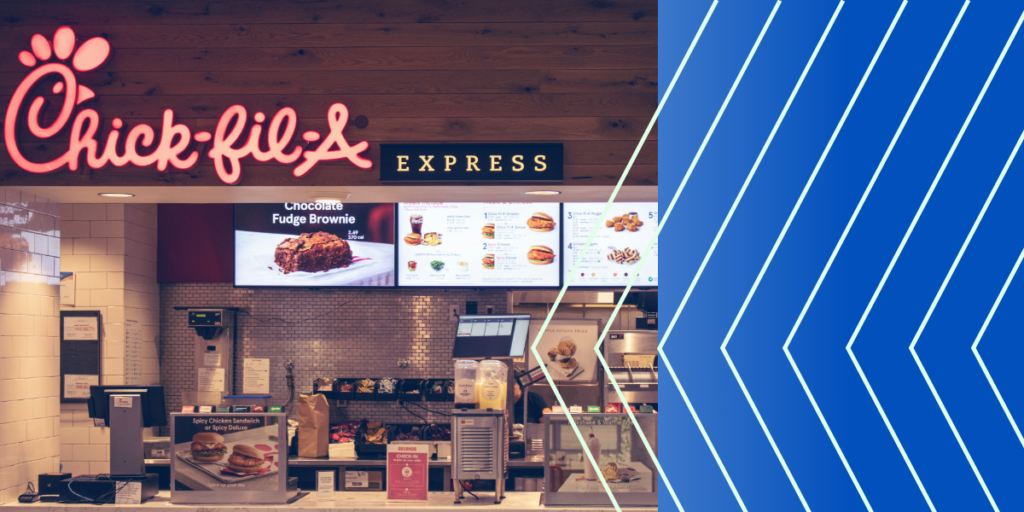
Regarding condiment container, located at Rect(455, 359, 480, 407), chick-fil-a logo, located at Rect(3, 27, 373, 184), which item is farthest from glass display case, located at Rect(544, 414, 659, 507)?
chick-fil-a logo, located at Rect(3, 27, 373, 184)

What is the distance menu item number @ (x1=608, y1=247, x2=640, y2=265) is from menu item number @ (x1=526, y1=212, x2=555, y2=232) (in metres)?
0.51

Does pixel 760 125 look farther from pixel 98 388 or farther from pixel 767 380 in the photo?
pixel 98 388

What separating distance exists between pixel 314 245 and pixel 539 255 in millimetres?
1757

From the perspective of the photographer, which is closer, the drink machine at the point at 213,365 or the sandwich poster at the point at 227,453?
the sandwich poster at the point at 227,453

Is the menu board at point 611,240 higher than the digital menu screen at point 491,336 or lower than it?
higher

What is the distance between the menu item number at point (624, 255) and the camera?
599 centimetres

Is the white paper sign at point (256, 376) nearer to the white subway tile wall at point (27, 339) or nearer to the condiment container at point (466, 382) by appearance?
the white subway tile wall at point (27, 339)

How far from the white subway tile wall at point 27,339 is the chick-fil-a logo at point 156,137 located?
42 centimetres

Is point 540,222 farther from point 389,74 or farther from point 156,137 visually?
point 156,137

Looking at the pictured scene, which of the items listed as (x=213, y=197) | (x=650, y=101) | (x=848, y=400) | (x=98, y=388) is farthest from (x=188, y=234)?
(x=848, y=400)

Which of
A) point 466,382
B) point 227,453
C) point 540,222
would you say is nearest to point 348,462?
point 227,453

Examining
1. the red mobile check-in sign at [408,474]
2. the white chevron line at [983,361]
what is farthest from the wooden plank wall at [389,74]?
the white chevron line at [983,361]

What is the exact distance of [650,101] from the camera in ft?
12.6

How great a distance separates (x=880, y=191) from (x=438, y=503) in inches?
103
